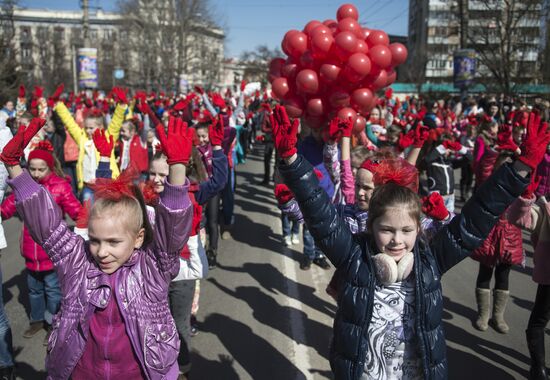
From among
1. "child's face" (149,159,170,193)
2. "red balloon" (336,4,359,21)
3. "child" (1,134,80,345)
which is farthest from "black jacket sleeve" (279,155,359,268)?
"red balloon" (336,4,359,21)

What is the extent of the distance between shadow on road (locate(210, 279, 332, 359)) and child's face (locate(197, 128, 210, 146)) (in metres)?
1.77

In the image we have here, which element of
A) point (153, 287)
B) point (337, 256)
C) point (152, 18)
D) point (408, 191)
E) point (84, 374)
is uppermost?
point (152, 18)

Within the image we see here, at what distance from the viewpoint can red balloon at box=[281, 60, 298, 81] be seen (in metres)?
5.79

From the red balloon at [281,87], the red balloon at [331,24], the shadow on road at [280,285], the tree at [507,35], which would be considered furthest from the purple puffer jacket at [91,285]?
the tree at [507,35]

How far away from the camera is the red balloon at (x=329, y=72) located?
529 centimetres

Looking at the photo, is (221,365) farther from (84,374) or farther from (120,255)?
(120,255)

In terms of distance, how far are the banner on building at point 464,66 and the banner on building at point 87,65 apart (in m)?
19.8

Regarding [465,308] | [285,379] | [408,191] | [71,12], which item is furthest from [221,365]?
[71,12]

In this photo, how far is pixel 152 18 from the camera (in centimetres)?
3581

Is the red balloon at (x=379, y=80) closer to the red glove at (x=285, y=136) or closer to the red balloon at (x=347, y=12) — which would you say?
the red balloon at (x=347, y=12)

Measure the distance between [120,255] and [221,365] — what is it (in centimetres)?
202

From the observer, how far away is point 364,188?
327 cm

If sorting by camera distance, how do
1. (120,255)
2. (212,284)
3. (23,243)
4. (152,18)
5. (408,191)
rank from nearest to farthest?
1. (120,255)
2. (408,191)
3. (23,243)
4. (212,284)
5. (152,18)

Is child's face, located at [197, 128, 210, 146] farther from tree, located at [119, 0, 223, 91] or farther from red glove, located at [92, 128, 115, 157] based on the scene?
tree, located at [119, 0, 223, 91]
